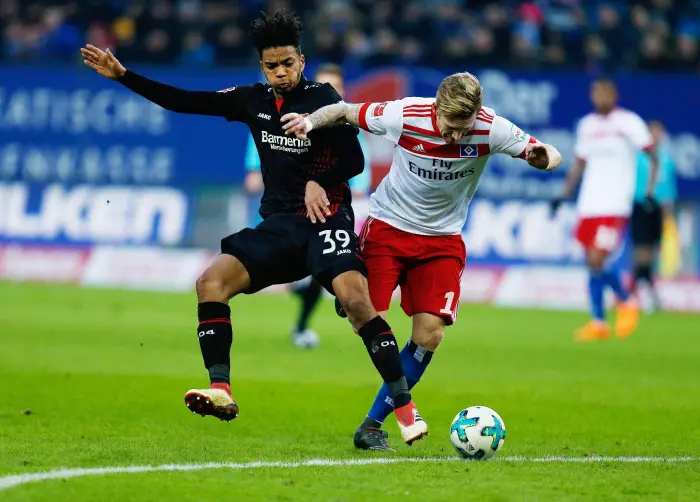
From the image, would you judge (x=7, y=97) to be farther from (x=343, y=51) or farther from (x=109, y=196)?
(x=343, y=51)

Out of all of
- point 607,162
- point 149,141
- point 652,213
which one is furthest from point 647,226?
point 149,141

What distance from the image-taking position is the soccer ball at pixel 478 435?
622cm

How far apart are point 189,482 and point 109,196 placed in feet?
47.3

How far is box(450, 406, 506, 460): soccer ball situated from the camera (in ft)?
20.4

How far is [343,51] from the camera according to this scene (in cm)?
1958

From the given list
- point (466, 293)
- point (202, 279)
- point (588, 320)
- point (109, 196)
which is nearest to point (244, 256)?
point (202, 279)

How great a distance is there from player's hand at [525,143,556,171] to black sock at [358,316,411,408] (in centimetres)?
115

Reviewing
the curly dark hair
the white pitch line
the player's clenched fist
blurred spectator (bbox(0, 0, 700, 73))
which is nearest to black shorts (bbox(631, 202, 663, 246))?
blurred spectator (bbox(0, 0, 700, 73))

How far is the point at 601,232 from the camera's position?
1356 centimetres

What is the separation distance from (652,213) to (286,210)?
11.1m

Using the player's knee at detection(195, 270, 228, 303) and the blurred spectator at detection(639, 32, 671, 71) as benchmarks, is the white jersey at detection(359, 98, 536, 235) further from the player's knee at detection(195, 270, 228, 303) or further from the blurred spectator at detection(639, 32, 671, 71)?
the blurred spectator at detection(639, 32, 671, 71)

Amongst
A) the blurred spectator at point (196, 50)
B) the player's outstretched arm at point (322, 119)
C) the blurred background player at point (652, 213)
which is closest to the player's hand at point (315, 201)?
the player's outstretched arm at point (322, 119)

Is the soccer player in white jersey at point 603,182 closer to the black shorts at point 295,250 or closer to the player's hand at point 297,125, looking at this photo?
the black shorts at point 295,250

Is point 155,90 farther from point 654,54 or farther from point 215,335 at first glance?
point 654,54
